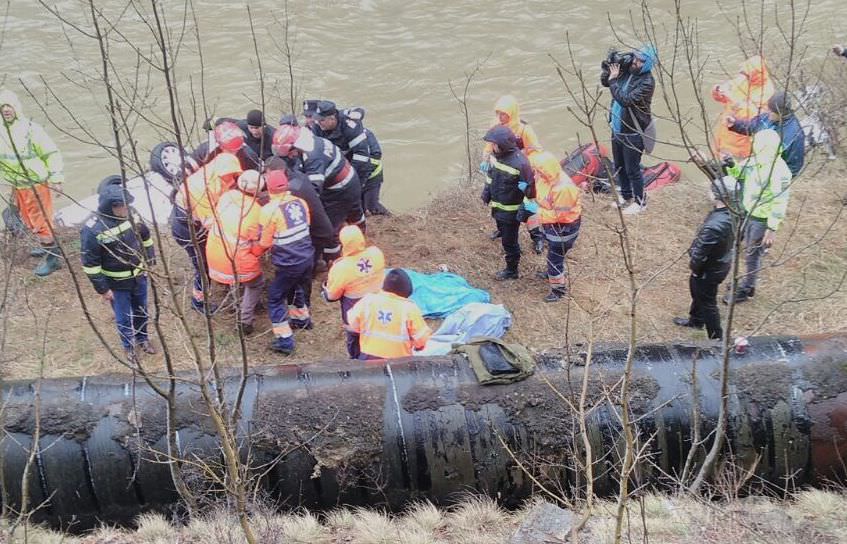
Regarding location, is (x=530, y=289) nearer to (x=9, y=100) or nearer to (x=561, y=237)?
(x=561, y=237)

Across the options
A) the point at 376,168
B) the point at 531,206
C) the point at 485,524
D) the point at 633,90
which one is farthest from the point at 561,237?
the point at 485,524

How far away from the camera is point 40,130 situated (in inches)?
329

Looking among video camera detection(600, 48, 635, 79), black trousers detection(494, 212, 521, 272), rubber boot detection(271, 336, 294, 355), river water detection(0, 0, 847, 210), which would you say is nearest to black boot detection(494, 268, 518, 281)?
black trousers detection(494, 212, 521, 272)

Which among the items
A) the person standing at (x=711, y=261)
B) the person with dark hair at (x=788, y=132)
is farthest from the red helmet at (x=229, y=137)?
the person with dark hair at (x=788, y=132)

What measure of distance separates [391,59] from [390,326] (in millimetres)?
11942

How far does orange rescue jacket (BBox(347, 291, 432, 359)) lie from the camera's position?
6.27m

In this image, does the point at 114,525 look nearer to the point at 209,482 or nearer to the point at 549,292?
the point at 209,482

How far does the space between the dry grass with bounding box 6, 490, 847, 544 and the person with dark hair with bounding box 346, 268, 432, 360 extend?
4.65 ft

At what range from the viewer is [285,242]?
23.7 ft

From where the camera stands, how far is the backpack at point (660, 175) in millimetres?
11281

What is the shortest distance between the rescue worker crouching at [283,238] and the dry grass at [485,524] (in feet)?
8.78

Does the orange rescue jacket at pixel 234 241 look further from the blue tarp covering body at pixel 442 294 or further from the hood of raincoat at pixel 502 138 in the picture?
the hood of raincoat at pixel 502 138

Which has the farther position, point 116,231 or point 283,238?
point 283,238

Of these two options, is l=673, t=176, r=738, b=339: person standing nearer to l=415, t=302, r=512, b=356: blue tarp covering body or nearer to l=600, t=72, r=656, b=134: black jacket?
l=415, t=302, r=512, b=356: blue tarp covering body
